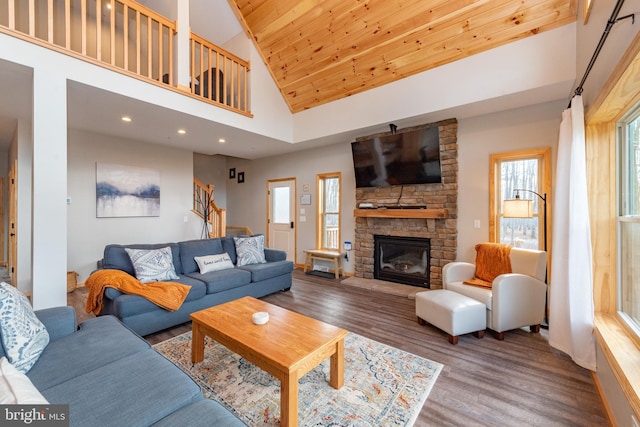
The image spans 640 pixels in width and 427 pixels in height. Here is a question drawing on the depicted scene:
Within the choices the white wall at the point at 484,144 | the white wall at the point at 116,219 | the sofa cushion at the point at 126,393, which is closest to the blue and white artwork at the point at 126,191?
the white wall at the point at 116,219

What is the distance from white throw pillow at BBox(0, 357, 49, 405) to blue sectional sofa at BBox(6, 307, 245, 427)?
10.5 inches

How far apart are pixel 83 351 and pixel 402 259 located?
4142 millimetres

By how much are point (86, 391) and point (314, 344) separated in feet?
3.81

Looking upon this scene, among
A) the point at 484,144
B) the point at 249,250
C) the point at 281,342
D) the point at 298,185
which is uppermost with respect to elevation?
the point at 484,144

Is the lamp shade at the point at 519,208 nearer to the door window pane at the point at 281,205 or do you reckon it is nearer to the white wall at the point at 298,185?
the white wall at the point at 298,185

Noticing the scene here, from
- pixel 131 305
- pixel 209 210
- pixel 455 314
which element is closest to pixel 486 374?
pixel 455 314

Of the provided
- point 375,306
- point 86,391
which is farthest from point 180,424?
point 375,306

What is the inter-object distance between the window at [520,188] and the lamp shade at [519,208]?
0.54 metres

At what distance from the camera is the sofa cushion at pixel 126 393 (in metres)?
1.13

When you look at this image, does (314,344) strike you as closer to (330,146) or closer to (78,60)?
(78,60)

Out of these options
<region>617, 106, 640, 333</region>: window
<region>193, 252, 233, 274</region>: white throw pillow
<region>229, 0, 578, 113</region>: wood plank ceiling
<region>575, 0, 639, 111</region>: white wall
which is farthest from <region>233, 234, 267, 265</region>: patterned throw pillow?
<region>575, 0, 639, 111</region>: white wall

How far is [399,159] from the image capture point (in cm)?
432

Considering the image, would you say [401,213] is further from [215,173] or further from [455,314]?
[215,173]

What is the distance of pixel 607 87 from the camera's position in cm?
173
